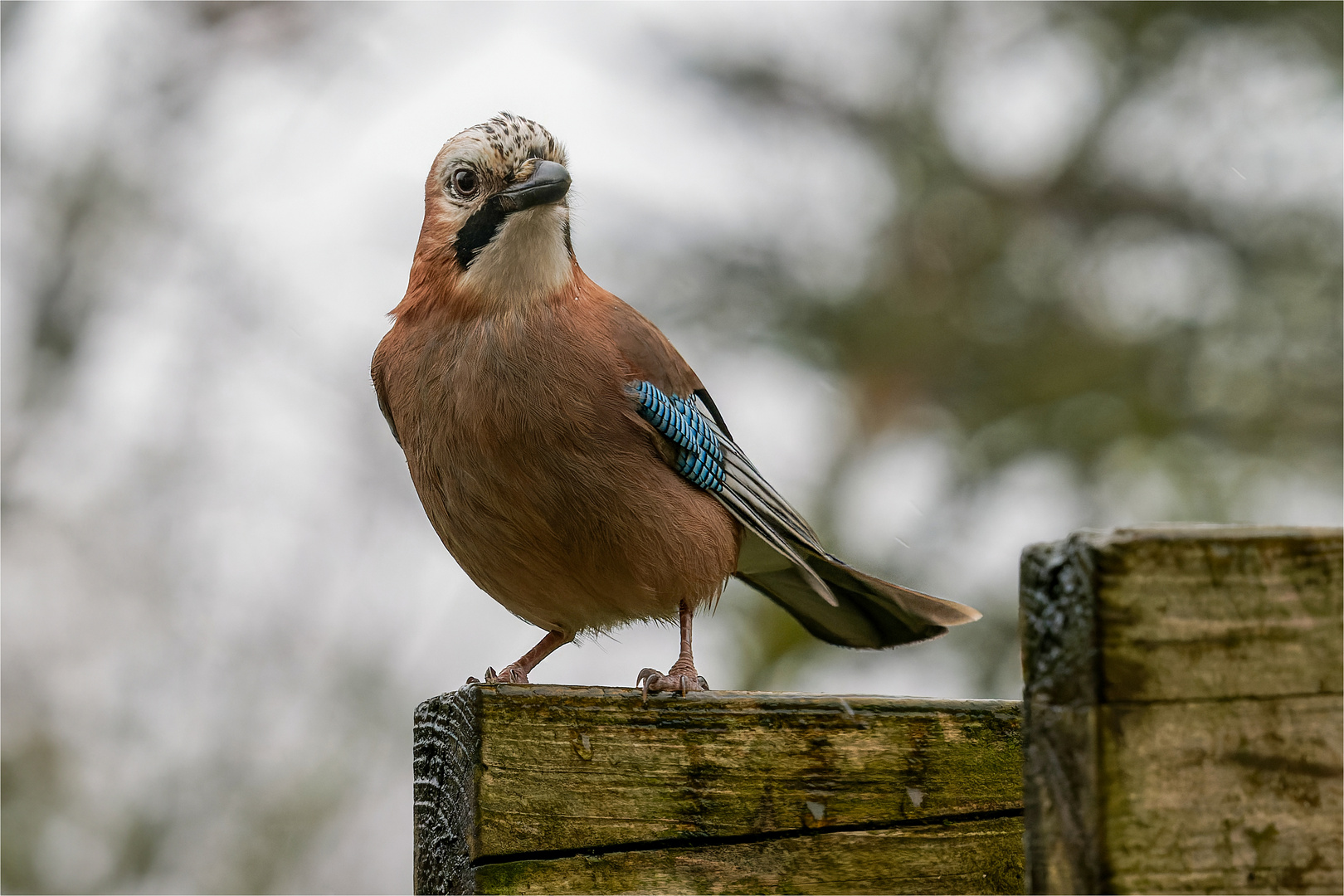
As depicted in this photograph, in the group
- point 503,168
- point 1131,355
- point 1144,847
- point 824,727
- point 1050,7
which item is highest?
point 1050,7

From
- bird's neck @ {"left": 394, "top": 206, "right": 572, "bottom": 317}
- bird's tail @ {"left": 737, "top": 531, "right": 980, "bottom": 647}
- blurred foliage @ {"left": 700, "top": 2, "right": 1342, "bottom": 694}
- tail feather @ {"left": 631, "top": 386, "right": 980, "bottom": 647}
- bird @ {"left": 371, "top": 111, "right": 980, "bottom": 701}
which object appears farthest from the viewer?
blurred foliage @ {"left": 700, "top": 2, "right": 1342, "bottom": 694}

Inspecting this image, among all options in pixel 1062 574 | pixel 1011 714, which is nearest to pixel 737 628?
pixel 1011 714

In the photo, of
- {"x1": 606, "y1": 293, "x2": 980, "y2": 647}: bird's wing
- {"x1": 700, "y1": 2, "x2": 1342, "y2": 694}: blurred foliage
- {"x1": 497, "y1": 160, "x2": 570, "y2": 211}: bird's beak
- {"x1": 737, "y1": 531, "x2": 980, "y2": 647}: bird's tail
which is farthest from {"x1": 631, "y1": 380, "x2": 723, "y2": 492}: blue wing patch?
{"x1": 700, "y1": 2, "x2": 1342, "y2": 694}: blurred foliage

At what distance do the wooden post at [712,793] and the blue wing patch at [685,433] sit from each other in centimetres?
103

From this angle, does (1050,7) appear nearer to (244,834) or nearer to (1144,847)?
(244,834)

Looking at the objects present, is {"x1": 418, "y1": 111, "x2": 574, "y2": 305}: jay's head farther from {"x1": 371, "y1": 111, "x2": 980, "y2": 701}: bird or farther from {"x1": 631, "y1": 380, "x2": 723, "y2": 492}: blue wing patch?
{"x1": 631, "y1": 380, "x2": 723, "y2": 492}: blue wing patch

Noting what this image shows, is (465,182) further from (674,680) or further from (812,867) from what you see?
(812,867)

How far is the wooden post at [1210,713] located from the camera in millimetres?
1446

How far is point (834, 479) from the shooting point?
7.70 meters

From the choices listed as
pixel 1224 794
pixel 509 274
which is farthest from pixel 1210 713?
pixel 509 274

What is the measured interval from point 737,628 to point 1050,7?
416 centimetres

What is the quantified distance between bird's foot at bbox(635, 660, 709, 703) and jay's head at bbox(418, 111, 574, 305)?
99 centimetres

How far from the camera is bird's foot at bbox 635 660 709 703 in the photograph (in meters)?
2.56

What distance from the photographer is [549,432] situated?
3.13m
